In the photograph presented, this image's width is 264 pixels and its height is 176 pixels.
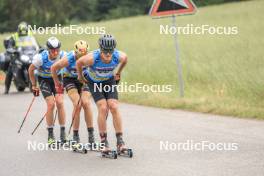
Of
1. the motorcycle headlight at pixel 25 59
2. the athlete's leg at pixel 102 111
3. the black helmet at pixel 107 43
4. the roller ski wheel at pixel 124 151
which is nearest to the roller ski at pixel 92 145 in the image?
the athlete's leg at pixel 102 111

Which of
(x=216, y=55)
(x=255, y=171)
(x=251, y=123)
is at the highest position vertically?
(x=216, y=55)

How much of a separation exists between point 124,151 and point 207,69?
1256 centimetres

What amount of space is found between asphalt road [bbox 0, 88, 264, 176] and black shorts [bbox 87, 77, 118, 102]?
879 mm

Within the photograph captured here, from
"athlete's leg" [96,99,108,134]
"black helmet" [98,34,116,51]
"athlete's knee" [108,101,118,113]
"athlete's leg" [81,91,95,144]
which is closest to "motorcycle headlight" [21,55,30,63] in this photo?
"athlete's leg" [81,91,95,144]

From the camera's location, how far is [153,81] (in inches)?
830

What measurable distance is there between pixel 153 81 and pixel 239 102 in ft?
19.3

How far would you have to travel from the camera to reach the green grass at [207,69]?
15906mm

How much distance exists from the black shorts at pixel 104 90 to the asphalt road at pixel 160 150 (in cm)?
88

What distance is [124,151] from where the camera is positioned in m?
10.4

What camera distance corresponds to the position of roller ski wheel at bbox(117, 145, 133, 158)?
10.3 m

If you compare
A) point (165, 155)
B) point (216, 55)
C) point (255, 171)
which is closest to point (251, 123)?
point (165, 155)

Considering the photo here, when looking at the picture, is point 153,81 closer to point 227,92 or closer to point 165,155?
point 227,92

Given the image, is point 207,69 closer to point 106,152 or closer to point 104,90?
point 104,90

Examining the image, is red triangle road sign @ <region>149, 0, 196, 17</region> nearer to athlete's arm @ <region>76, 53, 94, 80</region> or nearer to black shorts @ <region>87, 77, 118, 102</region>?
black shorts @ <region>87, 77, 118, 102</region>
